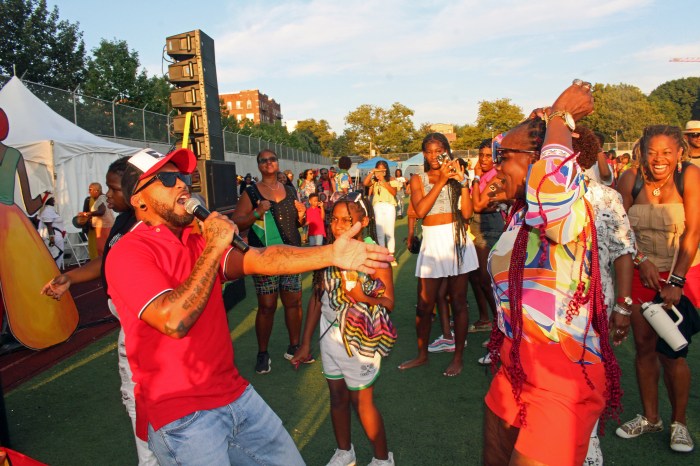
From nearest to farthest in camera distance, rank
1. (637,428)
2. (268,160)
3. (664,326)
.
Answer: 1. (664,326)
2. (637,428)
3. (268,160)

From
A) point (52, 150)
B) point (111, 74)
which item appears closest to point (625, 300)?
point (52, 150)

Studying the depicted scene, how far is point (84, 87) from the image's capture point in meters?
37.2

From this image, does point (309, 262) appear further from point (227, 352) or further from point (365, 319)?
point (365, 319)

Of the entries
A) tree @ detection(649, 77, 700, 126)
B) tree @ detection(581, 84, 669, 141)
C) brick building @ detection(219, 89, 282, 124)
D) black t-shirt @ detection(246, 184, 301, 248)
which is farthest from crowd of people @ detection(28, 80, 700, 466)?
brick building @ detection(219, 89, 282, 124)

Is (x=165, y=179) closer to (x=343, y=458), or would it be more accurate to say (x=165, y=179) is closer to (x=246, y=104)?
(x=343, y=458)

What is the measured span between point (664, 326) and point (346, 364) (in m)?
1.87

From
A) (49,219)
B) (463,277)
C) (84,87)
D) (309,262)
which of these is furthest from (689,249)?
(84,87)

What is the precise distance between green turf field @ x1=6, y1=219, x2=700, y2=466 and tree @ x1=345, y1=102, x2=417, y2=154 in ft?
225

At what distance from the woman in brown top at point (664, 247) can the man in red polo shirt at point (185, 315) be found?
7.71 feet

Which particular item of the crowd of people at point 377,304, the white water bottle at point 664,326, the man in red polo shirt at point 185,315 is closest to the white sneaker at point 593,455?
the crowd of people at point 377,304

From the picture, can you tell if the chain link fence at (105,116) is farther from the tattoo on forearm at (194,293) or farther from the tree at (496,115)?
the tree at (496,115)

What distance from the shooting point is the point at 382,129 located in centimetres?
7444

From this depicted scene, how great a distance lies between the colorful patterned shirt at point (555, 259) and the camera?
1924 mm

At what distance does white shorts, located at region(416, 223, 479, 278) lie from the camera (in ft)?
16.3
